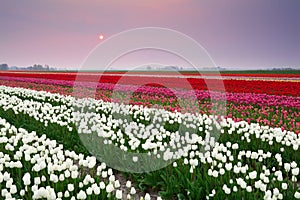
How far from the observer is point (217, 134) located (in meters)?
6.43

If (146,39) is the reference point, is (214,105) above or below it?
below

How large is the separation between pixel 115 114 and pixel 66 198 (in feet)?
17.4

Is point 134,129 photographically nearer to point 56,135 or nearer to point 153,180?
point 56,135

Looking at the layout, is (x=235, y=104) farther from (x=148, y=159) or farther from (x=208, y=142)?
(x=148, y=159)

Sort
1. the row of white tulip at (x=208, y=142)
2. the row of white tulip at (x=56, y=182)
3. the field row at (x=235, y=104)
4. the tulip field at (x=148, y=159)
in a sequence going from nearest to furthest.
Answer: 1. the row of white tulip at (x=56, y=182)
2. the tulip field at (x=148, y=159)
3. the row of white tulip at (x=208, y=142)
4. the field row at (x=235, y=104)

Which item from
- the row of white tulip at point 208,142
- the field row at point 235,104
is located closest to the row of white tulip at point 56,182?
the row of white tulip at point 208,142

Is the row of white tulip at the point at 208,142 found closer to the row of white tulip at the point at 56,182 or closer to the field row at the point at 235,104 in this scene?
the row of white tulip at the point at 56,182

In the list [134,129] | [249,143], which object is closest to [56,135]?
[134,129]

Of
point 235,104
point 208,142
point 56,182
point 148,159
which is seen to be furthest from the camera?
point 235,104

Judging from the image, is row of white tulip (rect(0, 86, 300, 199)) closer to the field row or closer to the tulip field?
the tulip field

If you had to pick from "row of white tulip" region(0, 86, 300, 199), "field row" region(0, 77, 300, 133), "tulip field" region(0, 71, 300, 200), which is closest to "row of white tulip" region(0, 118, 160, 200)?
"tulip field" region(0, 71, 300, 200)

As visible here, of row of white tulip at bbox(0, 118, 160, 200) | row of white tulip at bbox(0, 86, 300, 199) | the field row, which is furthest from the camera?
the field row

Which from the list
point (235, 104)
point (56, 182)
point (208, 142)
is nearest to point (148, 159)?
point (208, 142)

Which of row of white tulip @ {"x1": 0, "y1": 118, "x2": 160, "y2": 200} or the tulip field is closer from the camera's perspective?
row of white tulip @ {"x1": 0, "y1": 118, "x2": 160, "y2": 200}
